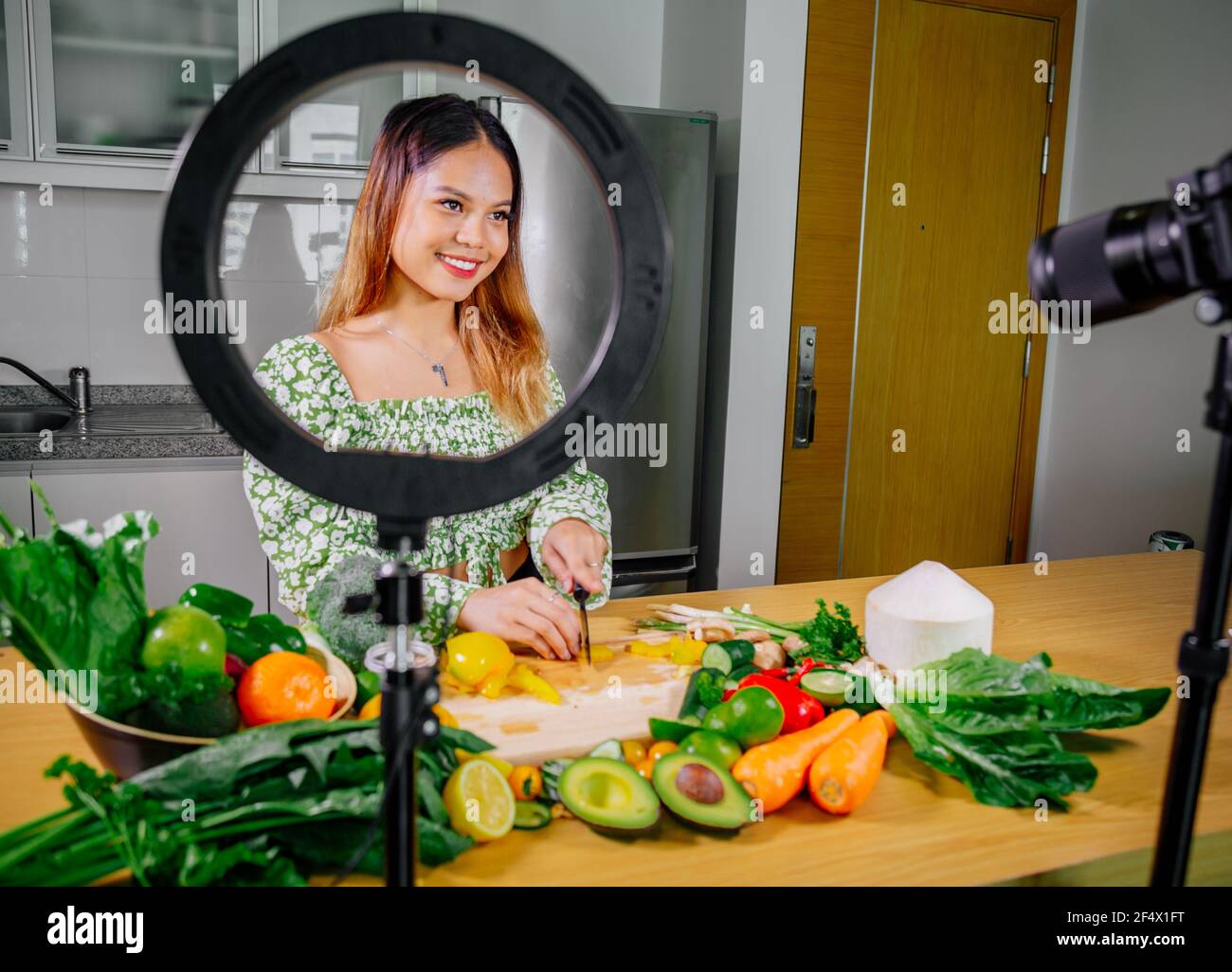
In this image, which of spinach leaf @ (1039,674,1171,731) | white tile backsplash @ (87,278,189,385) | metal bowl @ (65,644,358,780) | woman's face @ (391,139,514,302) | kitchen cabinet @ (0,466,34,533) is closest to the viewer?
metal bowl @ (65,644,358,780)

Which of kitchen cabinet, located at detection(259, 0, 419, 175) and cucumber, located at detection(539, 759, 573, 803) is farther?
kitchen cabinet, located at detection(259, 0, 419, 175)

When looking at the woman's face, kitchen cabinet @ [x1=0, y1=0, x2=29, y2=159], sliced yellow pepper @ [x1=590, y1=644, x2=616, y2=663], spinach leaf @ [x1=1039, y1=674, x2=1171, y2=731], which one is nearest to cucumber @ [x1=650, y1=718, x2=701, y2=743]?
sliced yellow pepper @ [x1=590, y1=644, x2=616, y2=663]

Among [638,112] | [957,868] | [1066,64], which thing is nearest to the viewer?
[957,868]

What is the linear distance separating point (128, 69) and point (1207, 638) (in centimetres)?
268

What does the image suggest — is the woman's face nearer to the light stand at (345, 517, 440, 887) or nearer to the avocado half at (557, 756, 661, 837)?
the avocado half at (557, 756, 661, 837)

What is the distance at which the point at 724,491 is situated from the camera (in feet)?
9.83

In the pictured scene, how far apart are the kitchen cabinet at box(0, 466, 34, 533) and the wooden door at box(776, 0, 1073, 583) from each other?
2.07 meters

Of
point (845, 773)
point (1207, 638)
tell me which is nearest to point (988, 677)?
point (845, 773)

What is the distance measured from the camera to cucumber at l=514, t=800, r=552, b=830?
788mm

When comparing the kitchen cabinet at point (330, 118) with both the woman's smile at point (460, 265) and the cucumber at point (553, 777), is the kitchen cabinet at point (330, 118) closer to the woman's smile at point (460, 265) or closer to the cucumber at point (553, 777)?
the woman's smile at point (460, 265)

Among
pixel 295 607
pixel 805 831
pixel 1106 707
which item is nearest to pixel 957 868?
pixel 805 831

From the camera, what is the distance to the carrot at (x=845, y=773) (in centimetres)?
84

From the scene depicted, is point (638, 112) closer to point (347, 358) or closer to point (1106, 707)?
point (347, 358)
